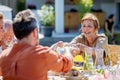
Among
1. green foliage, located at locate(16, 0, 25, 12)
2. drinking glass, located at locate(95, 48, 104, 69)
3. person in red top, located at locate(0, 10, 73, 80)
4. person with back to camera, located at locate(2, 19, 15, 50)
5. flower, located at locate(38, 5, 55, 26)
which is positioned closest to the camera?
person in red top, located at locate(0, 10, 73, 80)

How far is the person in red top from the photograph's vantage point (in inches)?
107

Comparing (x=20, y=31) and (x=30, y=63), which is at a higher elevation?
(x=20, y=31)

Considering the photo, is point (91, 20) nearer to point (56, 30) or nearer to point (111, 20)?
point (111, 20)

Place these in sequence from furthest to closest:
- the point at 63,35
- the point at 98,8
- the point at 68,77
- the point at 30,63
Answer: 1. the point at 98,8
2. the point at 63,35
3. the point at 68,77
4. the point at 30,63

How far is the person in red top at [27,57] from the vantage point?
107 inches

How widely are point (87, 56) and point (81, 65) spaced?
0.43 feet

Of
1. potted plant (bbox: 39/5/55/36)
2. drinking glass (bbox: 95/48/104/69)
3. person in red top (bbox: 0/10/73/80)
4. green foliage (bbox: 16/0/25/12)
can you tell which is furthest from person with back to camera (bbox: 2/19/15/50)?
green foliage (bbox: 16/0/25/12)

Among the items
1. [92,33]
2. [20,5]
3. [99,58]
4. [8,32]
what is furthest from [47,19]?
Answer: [99,58]

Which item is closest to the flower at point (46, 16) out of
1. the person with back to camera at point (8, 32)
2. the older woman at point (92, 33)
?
the person with back to camera at point (8, 32)

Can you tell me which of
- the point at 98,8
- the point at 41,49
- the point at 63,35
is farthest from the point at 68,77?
the point at 98,8

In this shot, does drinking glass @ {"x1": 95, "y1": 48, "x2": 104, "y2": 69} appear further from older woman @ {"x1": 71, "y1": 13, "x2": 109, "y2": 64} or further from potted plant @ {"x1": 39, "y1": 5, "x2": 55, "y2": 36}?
potted plant @ {"x1": 39, "y1": 5, "x2": 55, "y2": 36}

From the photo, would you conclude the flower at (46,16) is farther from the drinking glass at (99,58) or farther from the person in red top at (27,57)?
the person in red top at (27,57)

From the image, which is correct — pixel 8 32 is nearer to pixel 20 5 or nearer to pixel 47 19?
pixel 47 19

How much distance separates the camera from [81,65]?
3799mm
